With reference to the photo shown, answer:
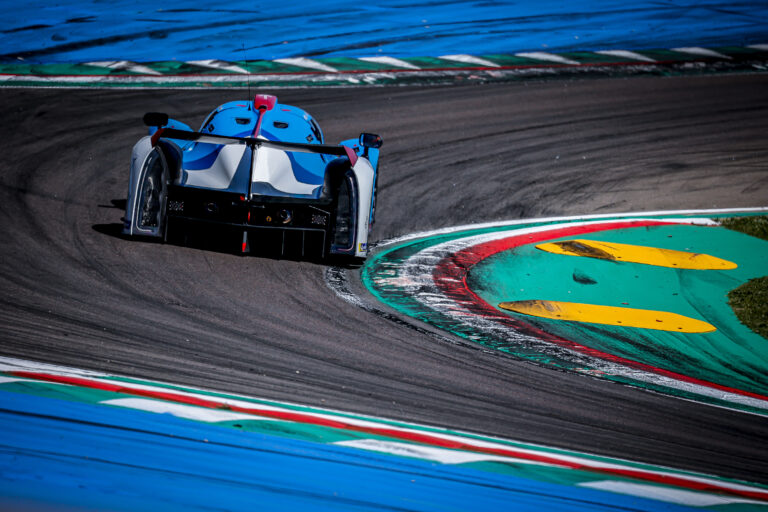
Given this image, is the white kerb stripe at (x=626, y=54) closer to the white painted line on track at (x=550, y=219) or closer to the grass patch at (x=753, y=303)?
the white painted line on track at (x=550, y=219)

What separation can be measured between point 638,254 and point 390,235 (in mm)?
2671

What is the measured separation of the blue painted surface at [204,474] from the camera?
3195 mm

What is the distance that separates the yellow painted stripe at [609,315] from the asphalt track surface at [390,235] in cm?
148

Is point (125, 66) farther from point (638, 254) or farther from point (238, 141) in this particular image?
point (638, 254)

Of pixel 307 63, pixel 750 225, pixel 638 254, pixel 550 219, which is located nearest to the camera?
pixel 638 254

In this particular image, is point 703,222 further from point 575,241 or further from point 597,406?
point 597,406

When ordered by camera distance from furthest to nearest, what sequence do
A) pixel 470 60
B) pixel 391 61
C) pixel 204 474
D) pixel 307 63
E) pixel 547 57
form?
1. pixel 547 57
2. pixel 470 60
3. pixel 391 61
4. pixel 307 63
5. pixel 204 474

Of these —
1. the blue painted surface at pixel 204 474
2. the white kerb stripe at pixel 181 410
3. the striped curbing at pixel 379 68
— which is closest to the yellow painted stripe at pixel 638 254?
the blue painted surface at pixel 204 474

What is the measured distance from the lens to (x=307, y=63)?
49.0 ft

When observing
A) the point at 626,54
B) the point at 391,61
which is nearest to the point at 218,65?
the point at 391,61

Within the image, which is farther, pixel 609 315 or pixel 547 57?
pixel 547 57

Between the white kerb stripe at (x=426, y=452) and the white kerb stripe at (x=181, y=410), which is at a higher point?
the white kerb stripe at (x=181, y=410)

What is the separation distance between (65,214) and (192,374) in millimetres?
4169

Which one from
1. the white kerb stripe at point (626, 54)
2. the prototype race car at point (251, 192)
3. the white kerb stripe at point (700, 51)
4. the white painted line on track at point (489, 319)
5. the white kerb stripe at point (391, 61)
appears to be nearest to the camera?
the white painted line on track at point (489, 319)
